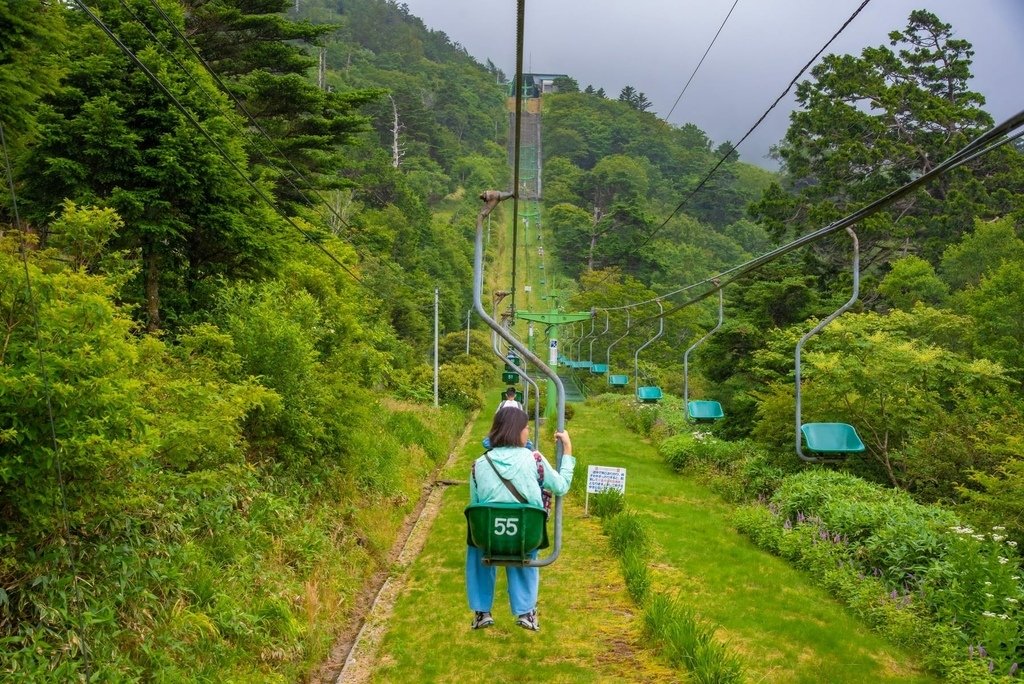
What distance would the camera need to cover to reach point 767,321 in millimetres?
23969

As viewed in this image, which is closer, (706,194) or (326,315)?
(326,315)

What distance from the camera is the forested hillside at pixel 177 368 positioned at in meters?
5.15

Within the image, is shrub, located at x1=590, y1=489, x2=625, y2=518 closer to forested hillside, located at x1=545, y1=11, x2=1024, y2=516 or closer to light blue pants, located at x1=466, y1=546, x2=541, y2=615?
forested hillside, located at x1=545, y1=11, x2=1024, y2=516

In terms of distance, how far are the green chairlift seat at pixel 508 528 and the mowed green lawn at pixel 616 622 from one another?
9.04 feet

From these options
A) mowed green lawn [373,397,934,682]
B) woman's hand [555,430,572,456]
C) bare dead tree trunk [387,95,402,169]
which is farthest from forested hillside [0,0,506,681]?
bare dead tree trunk [387,95,402,169]

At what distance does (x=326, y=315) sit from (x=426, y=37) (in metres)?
135

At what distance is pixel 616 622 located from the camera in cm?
913

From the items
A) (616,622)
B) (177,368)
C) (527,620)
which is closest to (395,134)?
(177,368)

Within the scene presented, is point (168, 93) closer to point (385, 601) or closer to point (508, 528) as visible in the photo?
point (508, 528)

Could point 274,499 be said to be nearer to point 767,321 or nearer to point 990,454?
point 990,454

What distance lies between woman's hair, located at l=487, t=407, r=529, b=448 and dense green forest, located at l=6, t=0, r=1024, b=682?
2.67 meters

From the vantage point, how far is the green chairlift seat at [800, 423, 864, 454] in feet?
38.4

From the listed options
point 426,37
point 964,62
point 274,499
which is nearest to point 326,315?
point 274,499

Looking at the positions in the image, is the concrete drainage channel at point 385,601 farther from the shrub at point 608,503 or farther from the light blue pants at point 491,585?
the shrub at point 608,503
